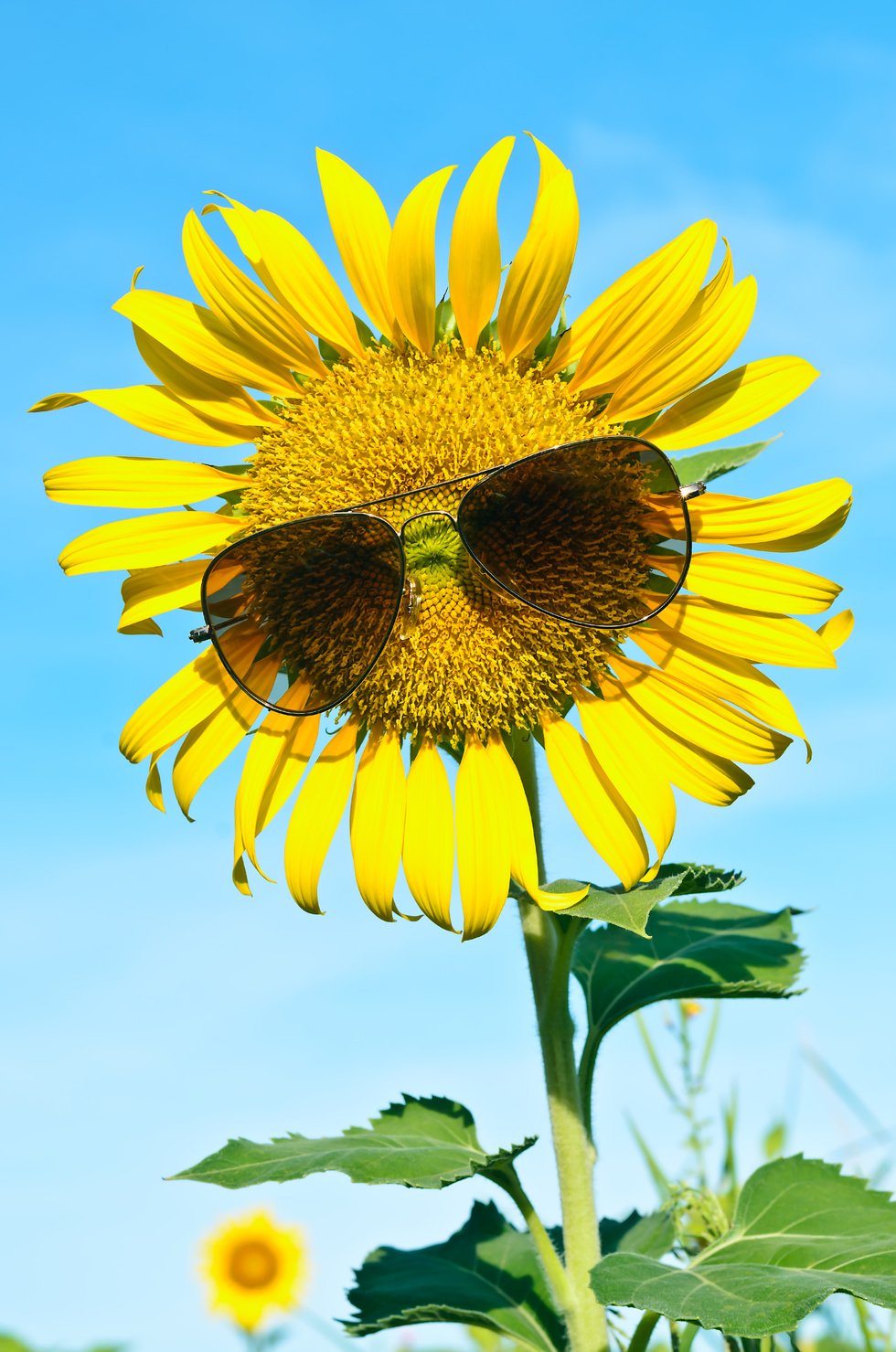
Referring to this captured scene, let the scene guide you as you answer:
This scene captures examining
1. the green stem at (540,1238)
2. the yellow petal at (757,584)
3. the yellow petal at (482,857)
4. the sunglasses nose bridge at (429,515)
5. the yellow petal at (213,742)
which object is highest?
the sunglasses nose bridge at (429,515)

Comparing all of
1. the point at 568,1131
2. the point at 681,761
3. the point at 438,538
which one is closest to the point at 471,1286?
the point at 568,1131

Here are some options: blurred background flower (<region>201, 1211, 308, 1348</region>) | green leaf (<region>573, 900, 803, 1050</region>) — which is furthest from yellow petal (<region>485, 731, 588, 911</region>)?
blurred background flower (<region>201, 1211, 308, 1348</region>)

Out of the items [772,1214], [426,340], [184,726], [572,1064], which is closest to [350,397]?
[426,340]

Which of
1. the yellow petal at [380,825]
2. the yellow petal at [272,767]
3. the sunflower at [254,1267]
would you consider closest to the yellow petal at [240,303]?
the yellow petal at [272,767]

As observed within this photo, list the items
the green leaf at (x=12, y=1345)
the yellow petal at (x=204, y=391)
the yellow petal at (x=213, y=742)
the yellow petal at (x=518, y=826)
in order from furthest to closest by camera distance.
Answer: the yellow petal at (x=213, y=742)
the yellow petal at (x=204, y=391)
the yellow petal at (x=518, y=826)
the green leaf at (x=12, y=1345)

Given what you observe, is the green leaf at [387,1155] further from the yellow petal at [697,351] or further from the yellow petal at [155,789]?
the yellow petal at [697,351]

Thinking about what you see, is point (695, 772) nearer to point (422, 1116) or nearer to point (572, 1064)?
point (572, 1064)

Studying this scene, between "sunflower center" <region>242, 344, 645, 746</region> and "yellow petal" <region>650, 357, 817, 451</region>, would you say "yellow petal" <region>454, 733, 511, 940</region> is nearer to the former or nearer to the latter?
"sunflower center" <region>242, 344, 645, 746</region>
